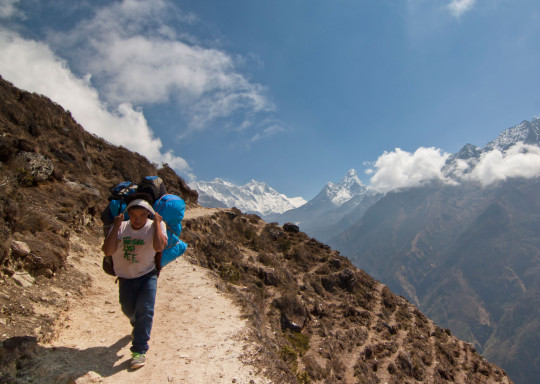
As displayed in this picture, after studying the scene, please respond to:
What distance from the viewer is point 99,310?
270 inches

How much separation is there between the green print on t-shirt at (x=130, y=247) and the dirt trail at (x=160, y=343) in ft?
5.62

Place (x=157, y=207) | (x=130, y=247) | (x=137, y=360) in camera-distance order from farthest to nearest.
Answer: (x=157, y=207)
(x=130, y=247)
(x=137, y=360)

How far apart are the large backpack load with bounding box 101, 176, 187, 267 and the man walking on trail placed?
24cm

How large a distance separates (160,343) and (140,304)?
1.42 m

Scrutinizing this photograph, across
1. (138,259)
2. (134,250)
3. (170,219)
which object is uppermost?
(170,219)

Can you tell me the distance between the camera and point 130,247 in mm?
4824

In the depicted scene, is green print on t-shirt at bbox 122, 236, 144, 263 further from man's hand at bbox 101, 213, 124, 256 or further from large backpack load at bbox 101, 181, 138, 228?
large backpack load at bbox 101, 181, 138, 228

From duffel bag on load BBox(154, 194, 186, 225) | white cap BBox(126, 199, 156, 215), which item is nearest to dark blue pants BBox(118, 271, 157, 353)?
duffel bag on load BBox(154, 194, 186, 225)

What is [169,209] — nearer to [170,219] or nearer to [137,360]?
[170,219]

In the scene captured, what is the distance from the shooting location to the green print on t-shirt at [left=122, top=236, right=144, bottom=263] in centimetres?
482

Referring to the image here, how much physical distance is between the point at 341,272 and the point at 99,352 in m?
24.0

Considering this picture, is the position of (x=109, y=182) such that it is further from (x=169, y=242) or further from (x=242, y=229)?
(x=169, y=242)

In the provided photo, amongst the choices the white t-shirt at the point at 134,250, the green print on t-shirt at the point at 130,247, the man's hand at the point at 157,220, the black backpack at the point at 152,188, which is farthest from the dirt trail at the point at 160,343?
the black backpack at the point at 152,188

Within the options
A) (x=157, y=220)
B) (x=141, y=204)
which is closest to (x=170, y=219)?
(x=157, y=220)
